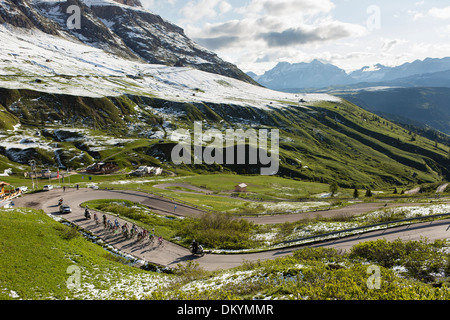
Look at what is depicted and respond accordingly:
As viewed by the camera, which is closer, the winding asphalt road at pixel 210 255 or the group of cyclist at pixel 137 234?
the winding asphalt road at pixel 210 255

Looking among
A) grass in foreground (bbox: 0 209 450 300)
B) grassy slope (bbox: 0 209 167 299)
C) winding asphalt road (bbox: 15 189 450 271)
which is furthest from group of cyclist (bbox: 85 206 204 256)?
grassy slope (bbox: 0 209 167 299)

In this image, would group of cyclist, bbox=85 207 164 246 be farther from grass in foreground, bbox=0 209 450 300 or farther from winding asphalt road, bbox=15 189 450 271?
grass in foreground, bbox=0 209 450 300

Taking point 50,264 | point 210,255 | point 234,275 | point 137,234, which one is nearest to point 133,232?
point 137,234

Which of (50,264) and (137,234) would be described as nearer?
(50,264)

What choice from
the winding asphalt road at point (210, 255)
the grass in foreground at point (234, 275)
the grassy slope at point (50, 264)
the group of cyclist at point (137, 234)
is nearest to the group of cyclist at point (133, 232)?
the group of cyclist at point (137, 234)

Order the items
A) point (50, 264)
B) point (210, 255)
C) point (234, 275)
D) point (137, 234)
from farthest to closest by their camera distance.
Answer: point (137, 234), point (210, 255), point (50, 264), point (234, 275)

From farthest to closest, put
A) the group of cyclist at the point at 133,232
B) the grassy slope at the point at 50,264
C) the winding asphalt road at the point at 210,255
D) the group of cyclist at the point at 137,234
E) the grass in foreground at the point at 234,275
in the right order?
the group of cyclist at the point at 133,232
the group of cyclist at the point at 137,234
the winding asphalt road at the point at 210,255
the grassy slope at the point at 50,264
the grass in foreground at the point at 234,275

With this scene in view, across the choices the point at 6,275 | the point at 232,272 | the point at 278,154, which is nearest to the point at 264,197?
the point at 232,272

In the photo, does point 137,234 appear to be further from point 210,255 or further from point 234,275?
point 234,275

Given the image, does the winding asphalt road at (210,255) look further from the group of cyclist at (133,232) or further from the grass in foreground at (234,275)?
the grass in foreground at (234,275)
